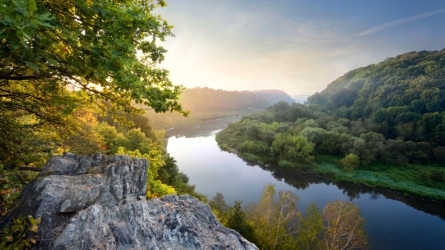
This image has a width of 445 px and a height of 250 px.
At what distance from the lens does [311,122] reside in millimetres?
77188

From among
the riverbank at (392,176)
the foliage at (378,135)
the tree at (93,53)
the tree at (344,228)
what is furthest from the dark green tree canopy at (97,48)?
the foliage at (378,135)

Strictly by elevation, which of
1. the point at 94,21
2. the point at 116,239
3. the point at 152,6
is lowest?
the point at 116,239

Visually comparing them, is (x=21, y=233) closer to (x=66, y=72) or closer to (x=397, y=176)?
(x=66, y=72)

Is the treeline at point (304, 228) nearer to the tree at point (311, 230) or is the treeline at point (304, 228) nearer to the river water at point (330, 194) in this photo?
the tree at point (311, 230)

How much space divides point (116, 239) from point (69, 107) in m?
3.91

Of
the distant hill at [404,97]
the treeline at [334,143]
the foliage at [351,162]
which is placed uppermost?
the distant hill at [404,97]

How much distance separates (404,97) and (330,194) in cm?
5913

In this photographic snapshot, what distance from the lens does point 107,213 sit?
5754mm

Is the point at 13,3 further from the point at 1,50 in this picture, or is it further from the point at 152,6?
the point at 152,6

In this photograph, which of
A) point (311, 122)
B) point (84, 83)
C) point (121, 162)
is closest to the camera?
point (84, 83)

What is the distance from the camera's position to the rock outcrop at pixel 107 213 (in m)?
5.02

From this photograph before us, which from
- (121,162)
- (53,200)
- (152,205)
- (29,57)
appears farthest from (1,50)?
(152,205)

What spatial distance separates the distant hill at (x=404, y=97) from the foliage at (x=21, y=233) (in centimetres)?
8189

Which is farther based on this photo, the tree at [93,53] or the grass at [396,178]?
the grass at [396,178]
